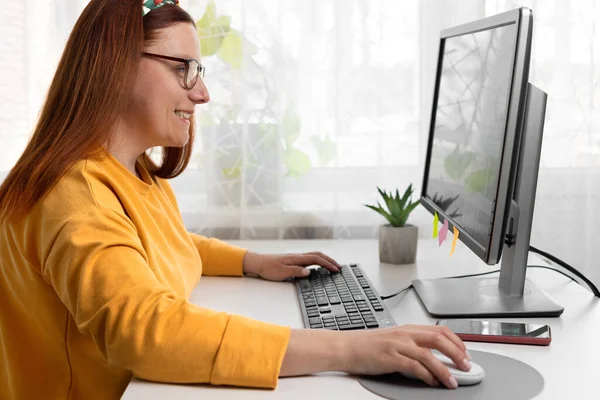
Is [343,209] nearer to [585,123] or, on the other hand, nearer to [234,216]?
[234,216]

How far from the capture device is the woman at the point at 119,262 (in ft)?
2.96

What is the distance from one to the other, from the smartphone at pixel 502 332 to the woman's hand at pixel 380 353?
14 cm

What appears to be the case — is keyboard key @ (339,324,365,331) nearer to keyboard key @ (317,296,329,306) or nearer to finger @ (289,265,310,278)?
keyboard key @ (317,296,329,306)

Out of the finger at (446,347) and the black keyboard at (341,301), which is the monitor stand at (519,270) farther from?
the finger at (446,347)

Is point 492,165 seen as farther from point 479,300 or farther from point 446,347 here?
point 446,347

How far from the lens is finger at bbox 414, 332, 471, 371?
2.95 ft

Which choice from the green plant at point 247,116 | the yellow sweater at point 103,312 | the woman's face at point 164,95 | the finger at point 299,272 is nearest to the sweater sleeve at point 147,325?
the yellow sweater at point 103,312

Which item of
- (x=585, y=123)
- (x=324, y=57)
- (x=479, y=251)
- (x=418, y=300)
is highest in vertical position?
(x=324, y=57)

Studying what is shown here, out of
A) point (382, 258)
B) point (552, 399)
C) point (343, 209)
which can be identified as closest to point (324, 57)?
point (343, 209)

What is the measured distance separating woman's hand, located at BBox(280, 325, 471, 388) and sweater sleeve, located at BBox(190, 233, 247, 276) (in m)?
0.60

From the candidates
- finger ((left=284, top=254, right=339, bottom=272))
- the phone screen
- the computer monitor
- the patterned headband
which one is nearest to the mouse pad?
the phone screen

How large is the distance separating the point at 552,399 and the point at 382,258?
82 centimetres

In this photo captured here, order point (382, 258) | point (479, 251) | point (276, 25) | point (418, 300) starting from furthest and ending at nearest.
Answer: point (276, 25) < point (382, 258) < point (418, 300) < point (479, 251)

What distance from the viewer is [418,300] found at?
1.32 meters
